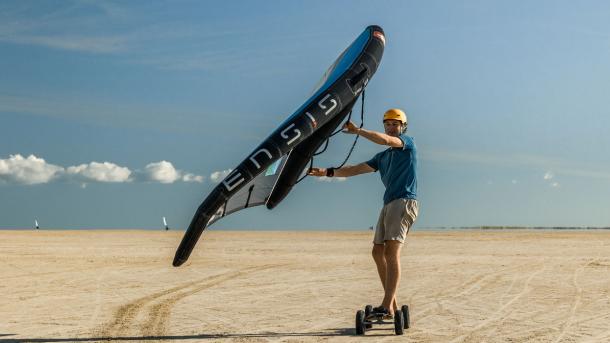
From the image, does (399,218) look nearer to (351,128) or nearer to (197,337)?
(351,128)

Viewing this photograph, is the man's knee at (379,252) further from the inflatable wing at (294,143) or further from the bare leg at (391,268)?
the inflatable wing at (294,143)

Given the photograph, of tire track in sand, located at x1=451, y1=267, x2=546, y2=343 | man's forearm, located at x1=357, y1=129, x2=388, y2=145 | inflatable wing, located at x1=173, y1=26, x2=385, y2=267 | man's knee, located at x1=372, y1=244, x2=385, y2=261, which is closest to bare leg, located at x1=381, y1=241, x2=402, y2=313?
man's knee, located at x1=372, y1=244, x2=385, y2=261

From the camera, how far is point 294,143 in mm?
6109

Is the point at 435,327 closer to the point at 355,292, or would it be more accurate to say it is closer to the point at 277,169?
the point at 277,169

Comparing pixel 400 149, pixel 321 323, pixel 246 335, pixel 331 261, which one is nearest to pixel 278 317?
pixel 321 323

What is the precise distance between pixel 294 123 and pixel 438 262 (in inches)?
424

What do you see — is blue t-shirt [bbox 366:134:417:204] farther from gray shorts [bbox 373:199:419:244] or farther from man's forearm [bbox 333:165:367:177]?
man's forearm [bbox 333:165:367:177]

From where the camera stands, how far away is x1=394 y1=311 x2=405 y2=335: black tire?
6262 millimetres

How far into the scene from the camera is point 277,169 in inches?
298

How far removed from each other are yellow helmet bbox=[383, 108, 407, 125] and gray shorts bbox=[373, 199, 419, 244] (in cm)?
77

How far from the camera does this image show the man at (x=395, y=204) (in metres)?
6.24

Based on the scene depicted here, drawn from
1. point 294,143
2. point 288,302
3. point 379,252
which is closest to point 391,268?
point 379,252

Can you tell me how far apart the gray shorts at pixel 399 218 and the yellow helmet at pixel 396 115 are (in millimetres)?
774

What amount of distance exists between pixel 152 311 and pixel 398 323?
3115mm
